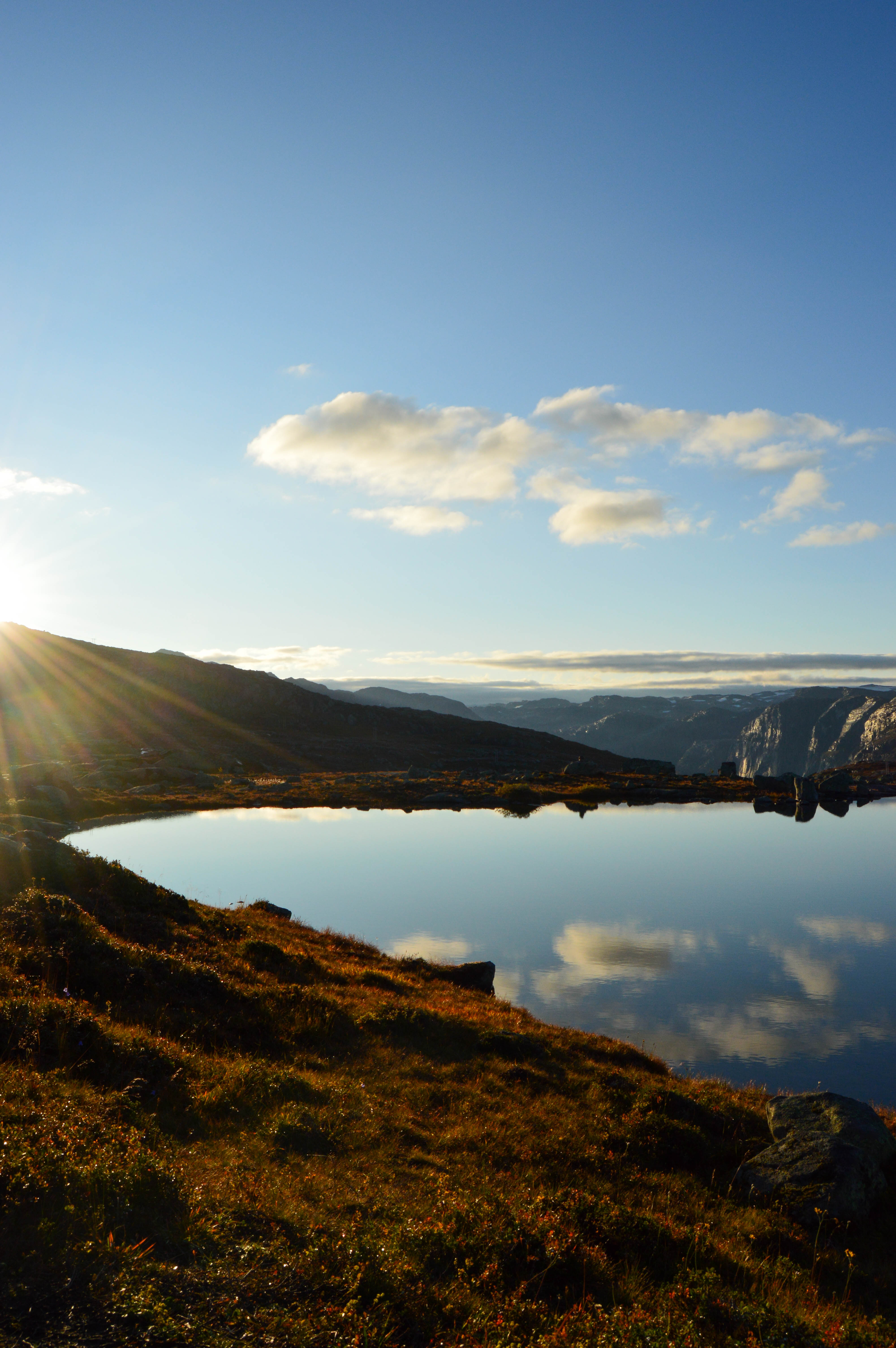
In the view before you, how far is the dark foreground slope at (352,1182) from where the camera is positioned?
8.56 meters

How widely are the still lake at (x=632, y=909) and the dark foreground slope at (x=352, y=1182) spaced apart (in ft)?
22.1

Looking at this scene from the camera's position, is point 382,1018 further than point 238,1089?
Yes

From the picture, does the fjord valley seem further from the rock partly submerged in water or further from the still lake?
the still lake

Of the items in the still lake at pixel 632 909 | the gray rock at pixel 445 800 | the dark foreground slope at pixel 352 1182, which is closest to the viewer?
the dark foreground slope at pixel 352 1182

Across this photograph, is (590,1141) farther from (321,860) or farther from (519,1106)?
(321,860)

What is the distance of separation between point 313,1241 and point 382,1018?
45.7ft

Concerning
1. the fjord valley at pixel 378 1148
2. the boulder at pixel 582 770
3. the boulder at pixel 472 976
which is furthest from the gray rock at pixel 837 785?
the boulder at pixel 472 976

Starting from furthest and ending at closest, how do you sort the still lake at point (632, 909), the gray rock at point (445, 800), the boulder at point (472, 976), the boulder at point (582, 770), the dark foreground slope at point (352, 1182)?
the boulder at point (582, 770) < the gray rock at point (445, 800) < the boulder at point (472, 976) < the still lake at point (632, 909) < the dark foreground slope at point (352, 1182)

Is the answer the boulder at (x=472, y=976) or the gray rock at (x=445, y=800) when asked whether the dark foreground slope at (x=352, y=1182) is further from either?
the gray rock at (x=445, y=800)

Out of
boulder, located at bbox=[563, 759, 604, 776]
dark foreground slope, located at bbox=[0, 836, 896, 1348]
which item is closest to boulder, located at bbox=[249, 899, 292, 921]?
dark foreground slope, located at bbox=[0, 836, 896, 1348]

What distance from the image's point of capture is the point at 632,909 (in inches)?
1868

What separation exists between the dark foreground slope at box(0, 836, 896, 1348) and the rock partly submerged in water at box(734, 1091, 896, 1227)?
487mm

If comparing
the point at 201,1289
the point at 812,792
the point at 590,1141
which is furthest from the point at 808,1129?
the point at 812,792

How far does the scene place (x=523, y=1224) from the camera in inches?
449
